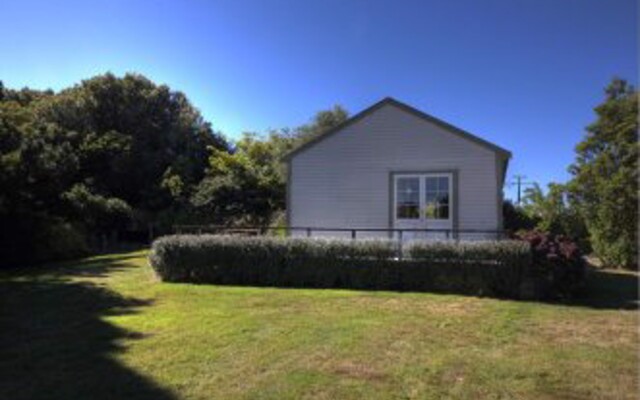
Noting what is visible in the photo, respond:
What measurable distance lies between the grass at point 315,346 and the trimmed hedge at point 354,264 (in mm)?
797

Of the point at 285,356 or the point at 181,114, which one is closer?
the point at 285,356

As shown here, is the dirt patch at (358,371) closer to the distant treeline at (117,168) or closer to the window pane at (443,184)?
the window pane at (443,184)

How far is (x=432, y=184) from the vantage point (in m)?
17.8

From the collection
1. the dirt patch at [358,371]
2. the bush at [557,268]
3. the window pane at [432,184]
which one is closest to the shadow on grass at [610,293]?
the bush at [557,268]

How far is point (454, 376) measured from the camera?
257 inches

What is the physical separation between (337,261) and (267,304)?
3.06 m

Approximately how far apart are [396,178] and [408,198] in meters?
0.66

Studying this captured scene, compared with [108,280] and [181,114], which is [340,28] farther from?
[181,114]

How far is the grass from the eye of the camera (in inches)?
246

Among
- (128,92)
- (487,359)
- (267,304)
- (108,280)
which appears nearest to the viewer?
(487,359)

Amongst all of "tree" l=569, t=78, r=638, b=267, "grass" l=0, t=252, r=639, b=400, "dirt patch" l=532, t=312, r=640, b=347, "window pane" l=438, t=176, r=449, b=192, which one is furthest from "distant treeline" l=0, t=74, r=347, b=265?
"dirt patch" l=532, t=312, r=640, b=347

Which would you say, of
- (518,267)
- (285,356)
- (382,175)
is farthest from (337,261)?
(285,356)

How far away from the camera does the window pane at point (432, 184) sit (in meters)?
17.7

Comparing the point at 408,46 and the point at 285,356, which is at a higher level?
the point at 408,46
